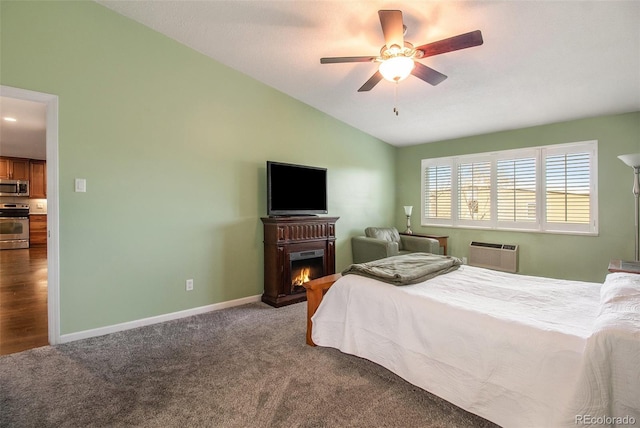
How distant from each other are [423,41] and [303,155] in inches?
84.5

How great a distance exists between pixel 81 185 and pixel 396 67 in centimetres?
290

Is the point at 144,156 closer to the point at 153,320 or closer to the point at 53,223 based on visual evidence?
the point at 53,223

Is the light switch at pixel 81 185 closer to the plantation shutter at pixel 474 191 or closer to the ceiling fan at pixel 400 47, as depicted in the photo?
the ceiling fan at pixel 400 47

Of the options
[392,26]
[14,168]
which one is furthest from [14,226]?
[392,26]

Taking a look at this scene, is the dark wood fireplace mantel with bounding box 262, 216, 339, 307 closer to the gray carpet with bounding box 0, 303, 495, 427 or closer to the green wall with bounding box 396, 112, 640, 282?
the gray carpet with bounding box 0, 303, 495, 427

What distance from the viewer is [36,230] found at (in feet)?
25.1

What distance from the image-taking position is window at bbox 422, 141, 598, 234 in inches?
156

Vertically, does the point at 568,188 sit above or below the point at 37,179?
below

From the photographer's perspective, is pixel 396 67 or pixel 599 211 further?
pixel 599 211

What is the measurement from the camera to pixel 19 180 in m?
7.18

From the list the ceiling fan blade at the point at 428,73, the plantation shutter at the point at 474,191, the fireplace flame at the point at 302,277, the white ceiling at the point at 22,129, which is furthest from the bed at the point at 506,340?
the white ceiling at the point at 22,129

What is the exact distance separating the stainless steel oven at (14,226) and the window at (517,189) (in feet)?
30.7

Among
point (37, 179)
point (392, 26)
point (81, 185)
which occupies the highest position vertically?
point (392, 26)

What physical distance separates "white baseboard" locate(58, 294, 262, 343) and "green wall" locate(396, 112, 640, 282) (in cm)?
377
